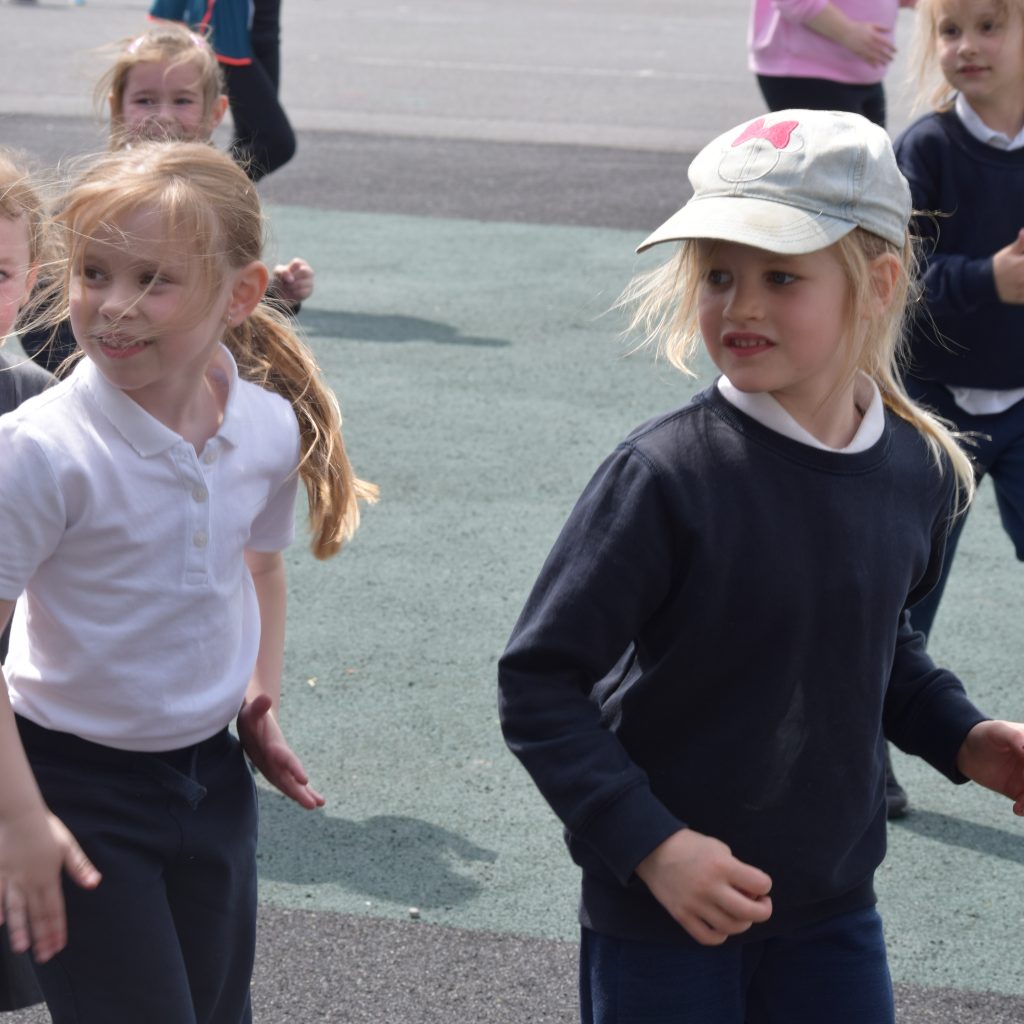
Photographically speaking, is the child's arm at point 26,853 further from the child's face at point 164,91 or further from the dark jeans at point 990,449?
the child's face at point 164,91

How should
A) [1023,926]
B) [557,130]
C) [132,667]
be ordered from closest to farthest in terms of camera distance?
[132,667], [1023,926], [557,130]

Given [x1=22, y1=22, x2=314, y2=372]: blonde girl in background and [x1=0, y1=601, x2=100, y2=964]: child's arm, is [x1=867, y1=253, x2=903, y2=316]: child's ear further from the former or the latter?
[x1=22, y1=22, x2=314, y2=372]: blonde girl in background

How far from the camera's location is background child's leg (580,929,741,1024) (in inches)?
83.2

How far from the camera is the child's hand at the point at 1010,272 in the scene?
331cm

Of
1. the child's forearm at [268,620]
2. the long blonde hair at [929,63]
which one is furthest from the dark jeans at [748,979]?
the long blonde hair at [929,63]

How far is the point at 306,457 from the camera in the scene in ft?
7.98

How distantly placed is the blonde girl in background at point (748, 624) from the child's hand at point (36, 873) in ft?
1.71

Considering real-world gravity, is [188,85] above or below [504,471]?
above

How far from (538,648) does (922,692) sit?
60cm

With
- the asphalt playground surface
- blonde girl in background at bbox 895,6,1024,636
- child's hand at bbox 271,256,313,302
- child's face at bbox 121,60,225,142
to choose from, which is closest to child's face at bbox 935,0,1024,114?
blonde girl in background at bbox 895,6,1024,636

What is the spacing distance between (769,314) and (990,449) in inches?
68.2

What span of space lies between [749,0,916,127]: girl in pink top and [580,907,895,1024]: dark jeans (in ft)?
15.2

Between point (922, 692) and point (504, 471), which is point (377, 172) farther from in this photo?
point (922, 692)

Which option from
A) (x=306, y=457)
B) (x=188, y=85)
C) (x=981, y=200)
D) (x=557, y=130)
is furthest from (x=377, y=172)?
(x=306, y=457)
